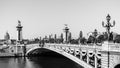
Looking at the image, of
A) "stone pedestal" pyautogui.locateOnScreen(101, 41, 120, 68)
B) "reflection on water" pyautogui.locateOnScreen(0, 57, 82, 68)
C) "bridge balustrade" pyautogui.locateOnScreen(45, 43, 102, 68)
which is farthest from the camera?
"reflection on water" pyautogui.locateOnScreen(0, 57, 82, 68)

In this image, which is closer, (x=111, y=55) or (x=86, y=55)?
(x=111, y=55)

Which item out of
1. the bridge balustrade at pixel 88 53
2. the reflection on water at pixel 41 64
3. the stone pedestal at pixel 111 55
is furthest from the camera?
the reflection on water at pixel 41 64

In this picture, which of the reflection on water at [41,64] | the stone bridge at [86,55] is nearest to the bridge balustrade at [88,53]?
the stone bridge at [86,55]

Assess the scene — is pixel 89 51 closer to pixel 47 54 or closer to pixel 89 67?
pixel 89 67

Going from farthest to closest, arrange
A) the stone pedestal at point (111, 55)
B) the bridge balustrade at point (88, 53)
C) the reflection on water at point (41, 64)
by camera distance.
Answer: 1. the reflection on water at point (41, 64)
2. the bridge balustrade at point (88, 53)
3. the stone pedestal at point (111, 55)

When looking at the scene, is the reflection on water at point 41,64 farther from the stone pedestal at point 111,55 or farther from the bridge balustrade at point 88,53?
the stone pedestal at point 111,55

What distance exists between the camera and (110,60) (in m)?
20.9

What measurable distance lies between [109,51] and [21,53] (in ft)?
243

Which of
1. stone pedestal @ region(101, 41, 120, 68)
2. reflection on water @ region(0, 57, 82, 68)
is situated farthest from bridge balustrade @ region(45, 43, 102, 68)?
reflection on water @ region(0, 57, 82, 68)

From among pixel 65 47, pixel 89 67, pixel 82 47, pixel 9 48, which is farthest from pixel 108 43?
pixel 9 48

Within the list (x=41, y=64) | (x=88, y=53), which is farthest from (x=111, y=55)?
(x=41, y=64)

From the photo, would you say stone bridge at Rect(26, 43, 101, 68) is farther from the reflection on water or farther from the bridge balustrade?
the reflection on water

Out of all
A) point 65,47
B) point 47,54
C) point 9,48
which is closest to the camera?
point 65,47

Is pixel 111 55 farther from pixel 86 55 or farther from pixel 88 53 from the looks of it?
pixel 86 55
